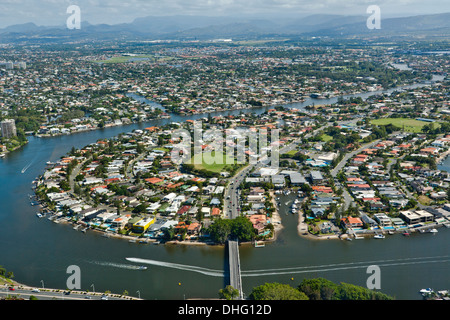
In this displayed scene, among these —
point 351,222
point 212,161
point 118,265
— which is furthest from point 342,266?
point 212,161

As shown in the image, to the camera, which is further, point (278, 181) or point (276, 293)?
point (278, 181)

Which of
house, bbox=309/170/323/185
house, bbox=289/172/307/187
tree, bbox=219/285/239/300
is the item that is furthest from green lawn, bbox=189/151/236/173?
tree, bbox=219/285/239/300

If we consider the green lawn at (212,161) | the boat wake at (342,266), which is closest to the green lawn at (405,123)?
the green lawn at (212,161)

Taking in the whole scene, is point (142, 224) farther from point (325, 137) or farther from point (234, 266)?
point (325, 137)

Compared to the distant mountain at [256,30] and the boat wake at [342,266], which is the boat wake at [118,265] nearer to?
the boat wake at [342,266]

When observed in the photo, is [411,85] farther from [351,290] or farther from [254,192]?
[351,290]
